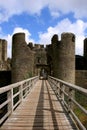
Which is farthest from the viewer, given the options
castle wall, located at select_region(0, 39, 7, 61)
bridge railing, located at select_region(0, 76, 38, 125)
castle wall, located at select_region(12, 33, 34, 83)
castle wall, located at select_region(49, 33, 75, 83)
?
castle wall, located at select_region(0, 39, 7, 61)

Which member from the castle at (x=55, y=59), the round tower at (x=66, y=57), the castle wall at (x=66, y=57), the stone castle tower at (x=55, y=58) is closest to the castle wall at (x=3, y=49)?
the castle at (x=55, y=59)

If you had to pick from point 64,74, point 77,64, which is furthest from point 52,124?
point 77,64

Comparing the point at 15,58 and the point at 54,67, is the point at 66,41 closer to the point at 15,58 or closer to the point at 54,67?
the point at 54,67

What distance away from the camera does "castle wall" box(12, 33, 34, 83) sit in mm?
33094

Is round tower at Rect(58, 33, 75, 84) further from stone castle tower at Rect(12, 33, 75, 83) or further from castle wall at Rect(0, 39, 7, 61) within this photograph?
castle wall at Rect(0, 39, 7, 61)

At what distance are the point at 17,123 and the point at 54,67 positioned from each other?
27.5 metres

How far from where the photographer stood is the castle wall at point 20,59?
109ft

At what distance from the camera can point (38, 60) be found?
121ft

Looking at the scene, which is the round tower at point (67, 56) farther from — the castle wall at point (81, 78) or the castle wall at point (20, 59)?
the castle wall at point (20, 59)

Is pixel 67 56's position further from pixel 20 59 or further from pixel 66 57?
pixel 20 59

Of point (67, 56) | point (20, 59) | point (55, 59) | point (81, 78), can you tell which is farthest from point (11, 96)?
point (81, 78)

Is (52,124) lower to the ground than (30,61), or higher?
lower

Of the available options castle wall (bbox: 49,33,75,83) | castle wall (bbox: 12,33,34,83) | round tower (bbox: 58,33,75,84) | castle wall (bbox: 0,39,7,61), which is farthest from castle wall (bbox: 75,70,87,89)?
castle wall (bbox: 0,39,7,61)

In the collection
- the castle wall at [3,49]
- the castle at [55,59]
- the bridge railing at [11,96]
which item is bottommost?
the bridge railing at [11,96]
